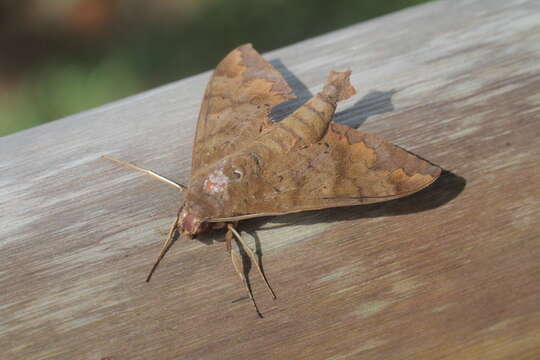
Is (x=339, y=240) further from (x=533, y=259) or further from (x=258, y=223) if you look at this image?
(x=533, y=259)

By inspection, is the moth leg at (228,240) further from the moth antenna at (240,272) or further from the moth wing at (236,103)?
the moth wing at (236,103)

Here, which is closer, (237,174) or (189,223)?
(189,223)

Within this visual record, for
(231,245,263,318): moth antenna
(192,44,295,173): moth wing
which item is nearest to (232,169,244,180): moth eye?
(192,44,295,173): moth wing

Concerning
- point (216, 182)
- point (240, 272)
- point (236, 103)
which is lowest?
point (240, 272)

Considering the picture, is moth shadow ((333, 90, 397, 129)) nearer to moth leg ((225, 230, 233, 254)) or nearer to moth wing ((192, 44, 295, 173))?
moth wing ((192, 44, 295, 173))

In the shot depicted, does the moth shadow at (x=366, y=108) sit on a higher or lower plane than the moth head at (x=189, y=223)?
higher

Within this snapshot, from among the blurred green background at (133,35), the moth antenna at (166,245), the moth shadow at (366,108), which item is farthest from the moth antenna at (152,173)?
A: the blurred green background at (133,35)

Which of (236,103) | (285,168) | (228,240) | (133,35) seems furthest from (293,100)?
(133,35)

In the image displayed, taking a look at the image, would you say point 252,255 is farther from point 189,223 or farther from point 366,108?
point 366,108
